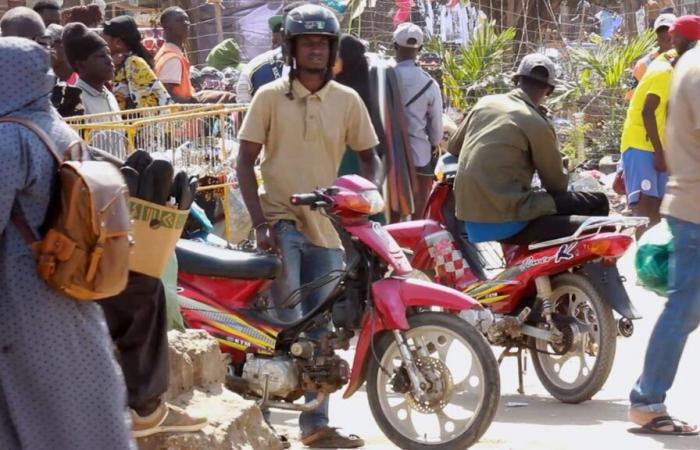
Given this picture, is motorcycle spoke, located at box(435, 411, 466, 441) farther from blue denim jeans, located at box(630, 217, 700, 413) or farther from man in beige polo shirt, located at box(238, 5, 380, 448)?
blue denim jeans, located at box(630, 217, 700, 413)

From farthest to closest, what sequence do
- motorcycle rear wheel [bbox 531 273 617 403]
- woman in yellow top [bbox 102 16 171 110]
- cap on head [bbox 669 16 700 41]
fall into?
woman in yellow top [bbox 102 16 171 110] → cap on head [bbox 669 16 700 41] → motorcycle rear wheel [bbox 531 273 617 403]

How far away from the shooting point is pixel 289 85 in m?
6.56

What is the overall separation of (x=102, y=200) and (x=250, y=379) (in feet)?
8.54

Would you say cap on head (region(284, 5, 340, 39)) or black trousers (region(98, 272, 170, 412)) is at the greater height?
cap on head (region(284, 5, 340, 39))

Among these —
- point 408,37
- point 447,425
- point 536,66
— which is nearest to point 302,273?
point 447,425

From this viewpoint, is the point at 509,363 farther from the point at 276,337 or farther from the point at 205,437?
the point at 205,437

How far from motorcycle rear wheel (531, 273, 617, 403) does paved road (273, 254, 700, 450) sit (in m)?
0.09

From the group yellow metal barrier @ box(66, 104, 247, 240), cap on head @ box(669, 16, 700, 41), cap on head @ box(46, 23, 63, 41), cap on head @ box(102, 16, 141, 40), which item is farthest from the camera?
cap on head @ box(102, 16, 141, 40)

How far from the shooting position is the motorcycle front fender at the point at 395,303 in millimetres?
6113

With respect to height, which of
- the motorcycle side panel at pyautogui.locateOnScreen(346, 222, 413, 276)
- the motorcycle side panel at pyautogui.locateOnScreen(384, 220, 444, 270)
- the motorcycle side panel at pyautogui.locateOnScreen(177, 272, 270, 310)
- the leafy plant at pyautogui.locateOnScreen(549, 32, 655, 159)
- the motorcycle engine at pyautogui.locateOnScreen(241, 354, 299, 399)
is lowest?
the leafy plant at pyautogui.locateOnScreen(549, 32, 655, 159)

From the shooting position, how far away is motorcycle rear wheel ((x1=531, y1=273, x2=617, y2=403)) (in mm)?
7281

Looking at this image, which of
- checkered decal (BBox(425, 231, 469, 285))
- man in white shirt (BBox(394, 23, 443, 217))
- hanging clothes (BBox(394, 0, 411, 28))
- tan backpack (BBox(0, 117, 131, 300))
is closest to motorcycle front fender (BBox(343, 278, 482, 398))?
checkered decal (BBox(425, 231, 469, 285))

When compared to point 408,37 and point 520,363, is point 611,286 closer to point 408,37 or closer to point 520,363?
point 520,363

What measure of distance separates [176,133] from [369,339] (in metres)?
3.06
